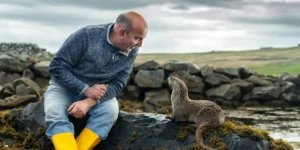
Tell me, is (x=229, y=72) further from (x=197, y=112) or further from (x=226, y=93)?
(x=197, y=112)

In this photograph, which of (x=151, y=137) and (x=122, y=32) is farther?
(x=151, y=137)

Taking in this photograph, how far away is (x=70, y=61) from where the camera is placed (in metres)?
6.77

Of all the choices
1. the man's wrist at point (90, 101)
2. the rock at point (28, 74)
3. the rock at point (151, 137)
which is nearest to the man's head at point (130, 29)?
the man's wrist at point (90, 101)

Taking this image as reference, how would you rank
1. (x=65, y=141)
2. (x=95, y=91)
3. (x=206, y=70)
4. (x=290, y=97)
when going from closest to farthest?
1. (x=65, y=141)
2. (x=95, y=91)
3. (x=290, y=97)
4. (x=206, y=70)

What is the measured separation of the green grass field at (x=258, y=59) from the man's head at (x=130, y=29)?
43924 millimetres

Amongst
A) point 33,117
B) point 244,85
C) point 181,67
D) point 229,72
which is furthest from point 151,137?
point 229,72

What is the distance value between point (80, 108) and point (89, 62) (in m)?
0.66

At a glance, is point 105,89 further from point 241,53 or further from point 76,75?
point 241,53

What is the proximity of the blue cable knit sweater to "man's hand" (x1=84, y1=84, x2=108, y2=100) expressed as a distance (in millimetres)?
61

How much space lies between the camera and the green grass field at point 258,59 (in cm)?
5452

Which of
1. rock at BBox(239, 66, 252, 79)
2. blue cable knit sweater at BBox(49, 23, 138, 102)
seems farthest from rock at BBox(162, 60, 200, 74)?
blue cable knit sweater at BBox(49, 23, 138, 102)

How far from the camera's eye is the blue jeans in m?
6.64

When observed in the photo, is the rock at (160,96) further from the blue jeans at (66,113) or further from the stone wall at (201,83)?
the blue jeans at (66,113)

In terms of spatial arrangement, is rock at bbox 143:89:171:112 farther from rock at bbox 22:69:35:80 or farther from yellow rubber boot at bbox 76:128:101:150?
yellow rubber boot at bbox 76:128:101:150
